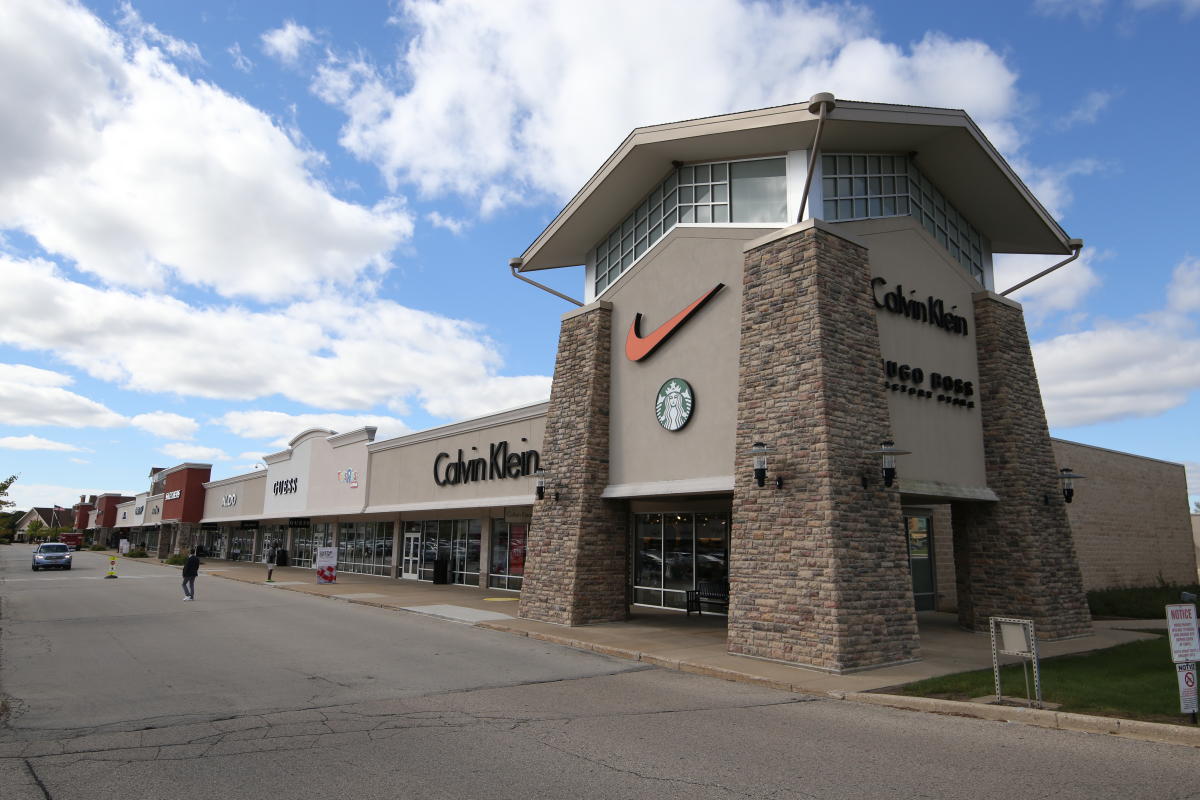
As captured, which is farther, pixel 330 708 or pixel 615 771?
pixel 330 708

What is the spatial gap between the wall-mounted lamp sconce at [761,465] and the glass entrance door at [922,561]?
10342mm

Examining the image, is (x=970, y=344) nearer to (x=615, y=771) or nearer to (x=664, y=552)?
(x=664, y=552)

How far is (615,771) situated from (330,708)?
4293mm

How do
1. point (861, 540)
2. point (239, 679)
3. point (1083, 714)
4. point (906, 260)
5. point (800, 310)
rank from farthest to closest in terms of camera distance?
point (906, 260) → point (800, 310) → point (861, 540) → point (239, 679) → point (1083, 714)

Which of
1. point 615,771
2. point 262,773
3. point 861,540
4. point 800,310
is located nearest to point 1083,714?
point 861,540

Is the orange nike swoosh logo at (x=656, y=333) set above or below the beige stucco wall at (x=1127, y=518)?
above

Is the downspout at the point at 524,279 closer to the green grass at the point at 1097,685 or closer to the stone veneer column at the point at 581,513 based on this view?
the stone veneer column at the point at 581,513

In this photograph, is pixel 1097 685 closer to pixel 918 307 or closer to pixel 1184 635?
pixel 1184 635

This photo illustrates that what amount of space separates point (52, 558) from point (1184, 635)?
53.1 metres

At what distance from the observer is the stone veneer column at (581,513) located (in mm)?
17891

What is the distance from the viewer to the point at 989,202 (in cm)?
1883

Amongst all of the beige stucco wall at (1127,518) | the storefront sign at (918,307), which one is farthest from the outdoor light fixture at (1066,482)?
the beige stucco wall at (1127,518)

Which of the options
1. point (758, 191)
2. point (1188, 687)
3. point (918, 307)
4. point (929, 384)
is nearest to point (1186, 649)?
point (1188, 687)

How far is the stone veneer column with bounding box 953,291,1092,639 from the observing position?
1678 cm
